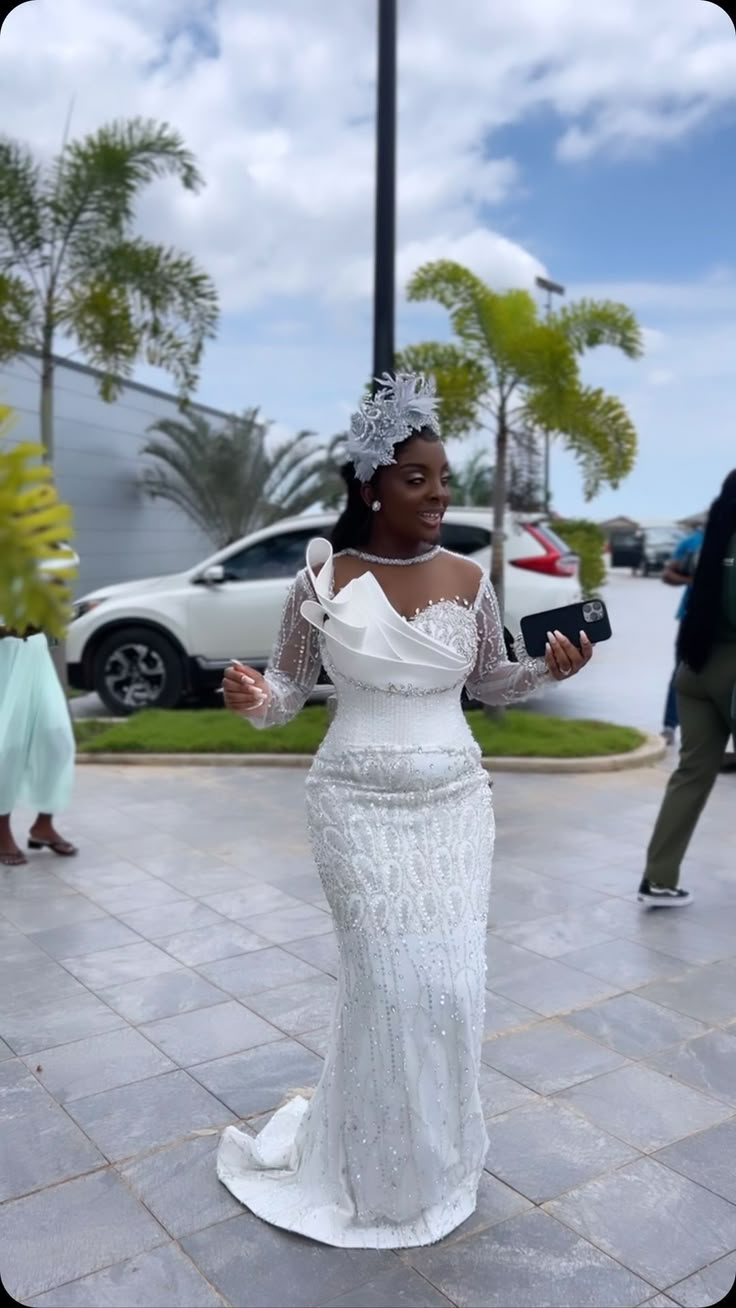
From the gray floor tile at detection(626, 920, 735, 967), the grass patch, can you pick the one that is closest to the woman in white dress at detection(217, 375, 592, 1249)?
the gray floor tile at detection(626, 920, 735, 967)

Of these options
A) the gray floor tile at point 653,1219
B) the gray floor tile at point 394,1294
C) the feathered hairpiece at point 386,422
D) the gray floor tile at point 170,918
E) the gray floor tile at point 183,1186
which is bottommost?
the gray floor tile at point 394,1294

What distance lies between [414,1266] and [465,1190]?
0.24 meters

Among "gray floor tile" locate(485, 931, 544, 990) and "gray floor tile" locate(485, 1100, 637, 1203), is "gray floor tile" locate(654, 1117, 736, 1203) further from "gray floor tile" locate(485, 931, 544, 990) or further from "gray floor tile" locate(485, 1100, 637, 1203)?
"gray floor tile" locate(485, 931, 544, 990)

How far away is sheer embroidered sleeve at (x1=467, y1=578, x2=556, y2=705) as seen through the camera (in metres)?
3.17

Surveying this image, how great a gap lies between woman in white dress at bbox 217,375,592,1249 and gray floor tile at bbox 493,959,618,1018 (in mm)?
1376

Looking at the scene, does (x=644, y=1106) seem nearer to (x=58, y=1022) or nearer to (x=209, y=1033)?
(x=209, y=1033)

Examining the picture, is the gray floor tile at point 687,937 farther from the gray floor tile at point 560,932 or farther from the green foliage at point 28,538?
the green foliage at point 28,538

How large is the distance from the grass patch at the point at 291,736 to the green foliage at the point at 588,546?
8.84 meters

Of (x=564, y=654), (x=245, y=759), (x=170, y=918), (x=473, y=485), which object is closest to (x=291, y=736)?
(x=245, y=759)

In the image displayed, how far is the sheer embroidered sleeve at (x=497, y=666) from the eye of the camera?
3.17m

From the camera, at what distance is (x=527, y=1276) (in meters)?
2.70

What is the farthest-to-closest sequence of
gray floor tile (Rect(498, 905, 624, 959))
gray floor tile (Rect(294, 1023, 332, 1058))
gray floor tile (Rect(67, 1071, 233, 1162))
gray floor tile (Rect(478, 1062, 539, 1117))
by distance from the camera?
gray floor tile (Rect(498, 905, 624, 959)) < gray floor tile (Rect(294, 1023, 332, 1058)) < gray floor tile (Rect(478, 1062, 539, 1117)) < gray floor tile (Rect(67, 1071, 233, 1162))

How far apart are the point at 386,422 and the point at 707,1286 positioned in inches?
86.7

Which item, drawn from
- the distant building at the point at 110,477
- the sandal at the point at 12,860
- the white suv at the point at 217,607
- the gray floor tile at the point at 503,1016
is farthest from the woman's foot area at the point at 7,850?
the distant building at the point at 110,477
